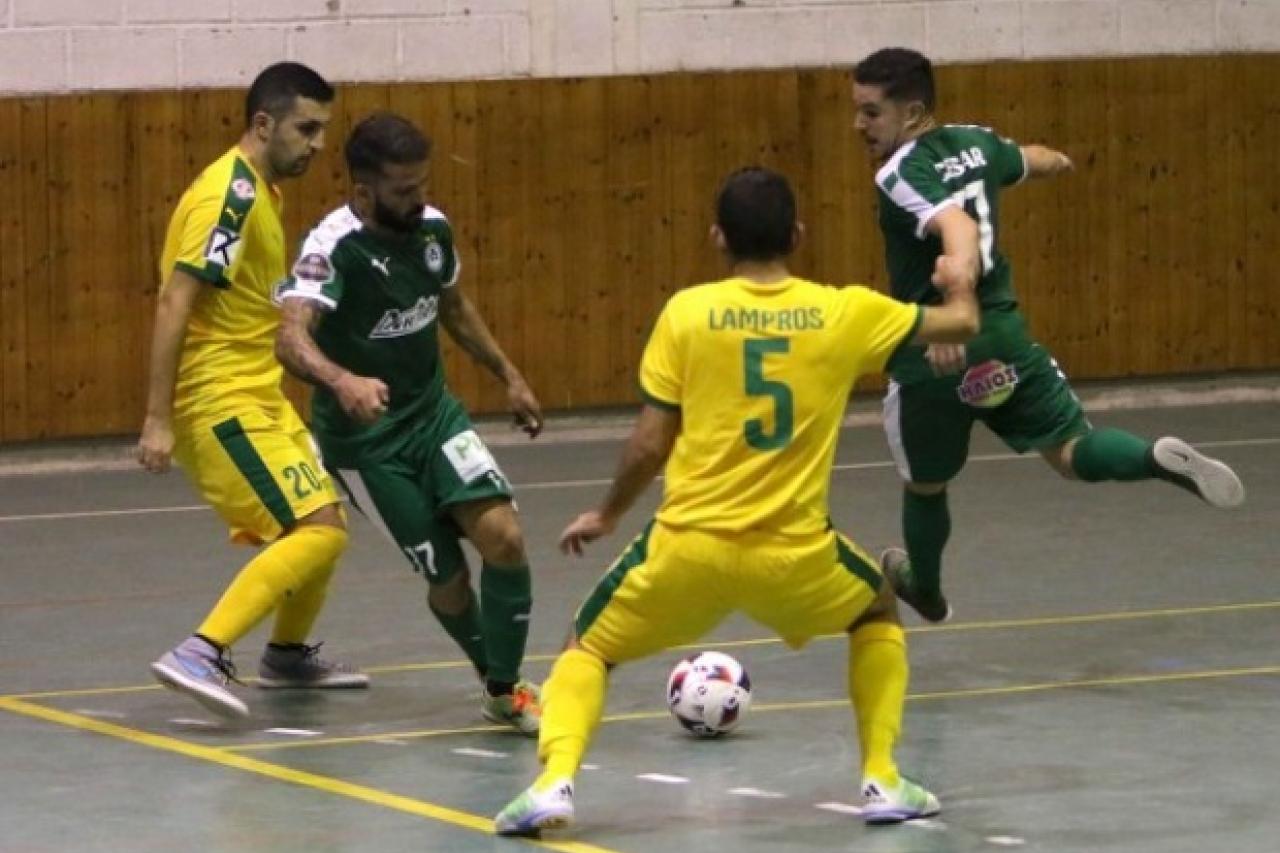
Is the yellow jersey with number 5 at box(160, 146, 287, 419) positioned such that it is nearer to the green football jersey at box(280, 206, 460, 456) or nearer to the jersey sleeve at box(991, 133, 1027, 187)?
the green football jersey at box(280, 206, 460, 456)

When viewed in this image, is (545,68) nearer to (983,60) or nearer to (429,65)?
(429,65)

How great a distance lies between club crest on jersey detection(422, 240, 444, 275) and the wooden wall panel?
8390 millimetres

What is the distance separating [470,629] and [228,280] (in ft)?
4.43

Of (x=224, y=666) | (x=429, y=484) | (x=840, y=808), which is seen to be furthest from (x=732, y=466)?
(x=224, y=666)

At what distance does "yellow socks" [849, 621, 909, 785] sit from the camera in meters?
7.09

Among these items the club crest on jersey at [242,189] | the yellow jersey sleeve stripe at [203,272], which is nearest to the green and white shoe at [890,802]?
the yellow jersey sleeve stripe at [203,272]

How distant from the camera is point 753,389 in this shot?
686cm

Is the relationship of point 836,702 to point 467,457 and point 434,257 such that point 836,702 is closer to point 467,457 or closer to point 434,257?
point 467,457

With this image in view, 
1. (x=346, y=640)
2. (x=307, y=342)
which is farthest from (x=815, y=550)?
(x=346, y=640)

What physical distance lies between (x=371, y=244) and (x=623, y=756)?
1.75m

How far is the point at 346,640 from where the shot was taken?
418 inches

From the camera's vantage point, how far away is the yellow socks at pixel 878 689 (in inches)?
279

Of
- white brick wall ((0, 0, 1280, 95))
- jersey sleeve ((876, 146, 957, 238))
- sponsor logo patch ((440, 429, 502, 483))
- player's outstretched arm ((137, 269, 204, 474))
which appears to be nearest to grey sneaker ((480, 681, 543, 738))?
sponsor logo patch ((440, 429, 502, 483))

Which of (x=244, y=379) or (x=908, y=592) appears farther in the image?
(x=908, y=592)
